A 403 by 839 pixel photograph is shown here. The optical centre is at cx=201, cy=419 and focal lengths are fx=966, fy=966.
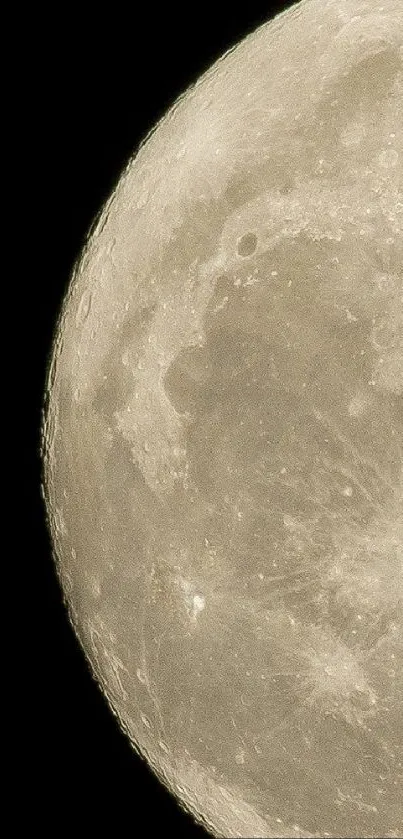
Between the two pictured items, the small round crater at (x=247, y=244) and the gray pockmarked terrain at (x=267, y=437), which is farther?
the small round crater at (x=247, y=244)

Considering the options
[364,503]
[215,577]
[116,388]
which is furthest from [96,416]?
[364,503]

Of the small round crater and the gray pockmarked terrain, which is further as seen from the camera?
the small round crater

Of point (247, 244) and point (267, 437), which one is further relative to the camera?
point (247, 244)

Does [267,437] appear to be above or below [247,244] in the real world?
below

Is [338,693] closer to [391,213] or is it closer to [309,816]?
[309,816]

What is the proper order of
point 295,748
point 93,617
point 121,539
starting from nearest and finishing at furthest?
point 295,748, point 121,539, point 93,617

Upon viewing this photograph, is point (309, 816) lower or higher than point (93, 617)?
lower
